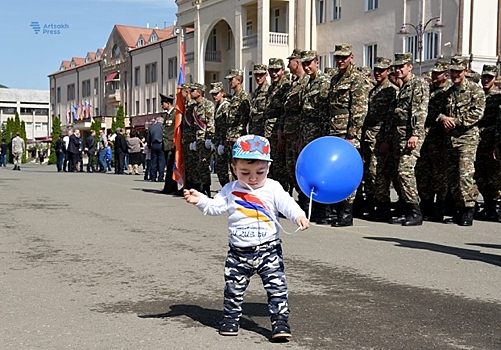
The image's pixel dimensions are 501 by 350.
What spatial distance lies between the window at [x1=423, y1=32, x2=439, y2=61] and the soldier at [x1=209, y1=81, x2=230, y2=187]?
21723mm

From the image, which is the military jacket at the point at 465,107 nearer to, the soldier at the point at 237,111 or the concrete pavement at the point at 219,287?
the concrete pavement at the point at 219,287

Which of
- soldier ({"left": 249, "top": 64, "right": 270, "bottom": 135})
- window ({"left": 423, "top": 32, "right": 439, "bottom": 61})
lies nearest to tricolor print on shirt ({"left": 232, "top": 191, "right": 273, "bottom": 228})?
soldier ({"left": 249, "top": 64, "right": 270, "bottom": 135})

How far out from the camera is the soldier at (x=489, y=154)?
37.5 ft

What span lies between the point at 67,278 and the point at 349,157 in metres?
2.76

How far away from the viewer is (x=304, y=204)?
38.3 feet

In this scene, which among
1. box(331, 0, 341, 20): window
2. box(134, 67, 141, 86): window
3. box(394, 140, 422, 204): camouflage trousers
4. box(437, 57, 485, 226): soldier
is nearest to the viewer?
box(394, 140, 422, 204): camouflage trousers

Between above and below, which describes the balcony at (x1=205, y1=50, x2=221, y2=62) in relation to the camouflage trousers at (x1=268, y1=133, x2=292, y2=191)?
above

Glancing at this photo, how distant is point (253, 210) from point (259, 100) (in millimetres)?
7722

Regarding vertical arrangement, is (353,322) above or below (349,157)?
below

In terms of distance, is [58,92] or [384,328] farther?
[58,92]

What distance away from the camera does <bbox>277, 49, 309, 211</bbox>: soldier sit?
11.4 meters

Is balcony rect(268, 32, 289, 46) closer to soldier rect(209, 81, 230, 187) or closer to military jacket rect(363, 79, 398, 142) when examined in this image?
soldier rect(209, 81, 230, 187)

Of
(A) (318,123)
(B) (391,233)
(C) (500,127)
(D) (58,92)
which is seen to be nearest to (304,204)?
(A) (318,123)

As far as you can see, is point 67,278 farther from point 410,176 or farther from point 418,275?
point 410,176
